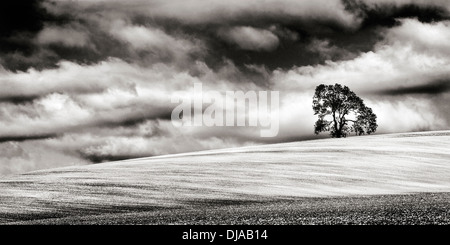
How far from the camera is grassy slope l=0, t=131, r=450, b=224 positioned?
7.91 m

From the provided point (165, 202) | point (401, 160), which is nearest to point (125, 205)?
point (165, 202)

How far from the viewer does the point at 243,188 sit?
12.6m

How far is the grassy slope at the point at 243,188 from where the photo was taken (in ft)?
26.0

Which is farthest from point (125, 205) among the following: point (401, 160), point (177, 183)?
point (401, 160)

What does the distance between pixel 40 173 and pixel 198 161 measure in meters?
4.70

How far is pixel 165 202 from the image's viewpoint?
11.1 m
